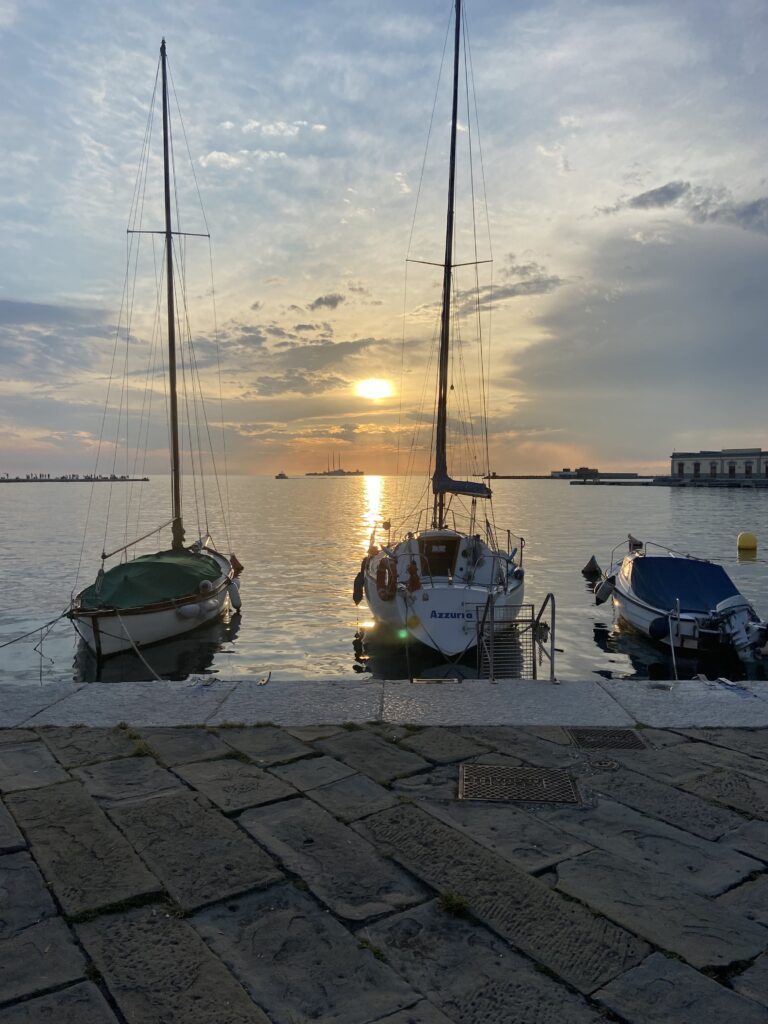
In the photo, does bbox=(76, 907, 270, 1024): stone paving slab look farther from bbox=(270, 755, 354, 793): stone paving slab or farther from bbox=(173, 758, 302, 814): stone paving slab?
bbox=(270, 755, 354, 793): stone paving slab

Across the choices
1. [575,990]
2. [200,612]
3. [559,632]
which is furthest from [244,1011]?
[559,632]

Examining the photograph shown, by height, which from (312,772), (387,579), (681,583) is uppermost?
(312,772)

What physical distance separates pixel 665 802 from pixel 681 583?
15522 millimetres

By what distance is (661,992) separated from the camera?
9.58 ft

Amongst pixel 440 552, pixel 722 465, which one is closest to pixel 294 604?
pixel 440 552

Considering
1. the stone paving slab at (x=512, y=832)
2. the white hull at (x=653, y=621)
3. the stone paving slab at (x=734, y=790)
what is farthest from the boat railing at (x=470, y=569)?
the stone paving slab at (x=512, y=832)

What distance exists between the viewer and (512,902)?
355 centimetres

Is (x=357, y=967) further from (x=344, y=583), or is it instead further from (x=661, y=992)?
(x=344, y=583)

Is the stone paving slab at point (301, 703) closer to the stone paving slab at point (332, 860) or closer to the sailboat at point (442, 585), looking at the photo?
the stone paving slab at point (332, 860)

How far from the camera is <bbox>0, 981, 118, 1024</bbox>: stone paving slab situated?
108 inches

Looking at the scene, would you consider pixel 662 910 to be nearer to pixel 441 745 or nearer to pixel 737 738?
pixel 441 745

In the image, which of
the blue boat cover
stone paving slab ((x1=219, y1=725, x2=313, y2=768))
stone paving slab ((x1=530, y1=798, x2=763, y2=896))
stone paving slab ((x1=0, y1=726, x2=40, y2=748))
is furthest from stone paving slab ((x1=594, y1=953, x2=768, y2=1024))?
the blue boat cover

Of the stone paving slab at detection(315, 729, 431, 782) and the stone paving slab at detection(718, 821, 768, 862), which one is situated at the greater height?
the stone paving slab at detection(718, 821, 768, 862)

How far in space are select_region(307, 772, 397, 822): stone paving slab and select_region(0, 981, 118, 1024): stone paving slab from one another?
186 cm
